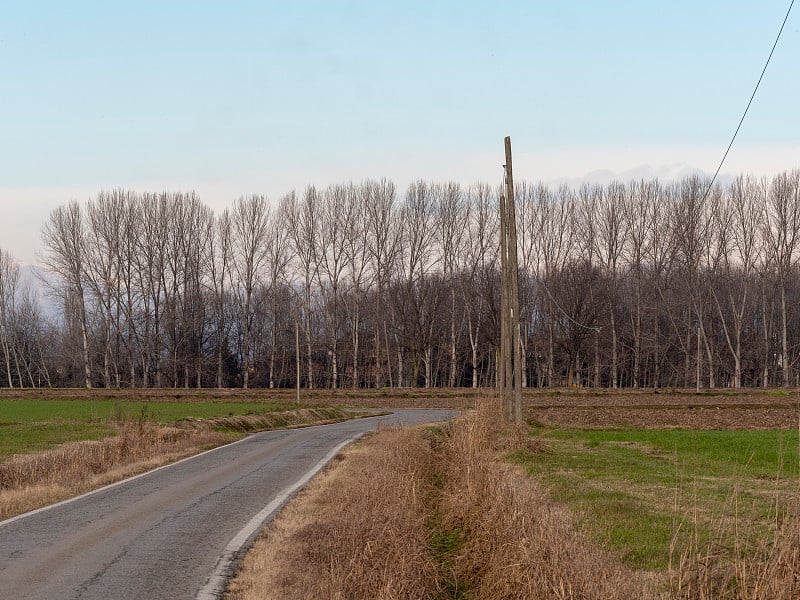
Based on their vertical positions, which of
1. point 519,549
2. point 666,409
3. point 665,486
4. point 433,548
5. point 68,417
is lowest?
point 666,409

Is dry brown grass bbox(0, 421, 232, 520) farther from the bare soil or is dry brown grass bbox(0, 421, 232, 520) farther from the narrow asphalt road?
the bare soil

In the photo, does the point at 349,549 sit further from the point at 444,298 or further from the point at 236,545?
the point at 444,298

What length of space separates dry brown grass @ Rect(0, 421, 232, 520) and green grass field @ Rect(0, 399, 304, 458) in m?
1.06

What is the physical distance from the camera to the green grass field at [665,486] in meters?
8.62

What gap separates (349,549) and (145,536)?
3.06 metres

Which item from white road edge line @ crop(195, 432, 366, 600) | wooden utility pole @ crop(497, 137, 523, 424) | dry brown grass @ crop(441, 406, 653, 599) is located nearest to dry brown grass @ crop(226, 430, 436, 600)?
white road edge line @ crop(195, 432, 366, 600)

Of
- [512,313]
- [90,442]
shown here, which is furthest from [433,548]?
Result: [512,313]

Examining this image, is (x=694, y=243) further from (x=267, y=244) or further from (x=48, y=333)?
(x=48, y=333)

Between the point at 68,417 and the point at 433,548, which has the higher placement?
the point at 433,548

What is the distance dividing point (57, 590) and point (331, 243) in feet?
238

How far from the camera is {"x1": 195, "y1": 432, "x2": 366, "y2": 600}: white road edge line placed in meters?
7.77

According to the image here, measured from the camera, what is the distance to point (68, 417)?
40.4m

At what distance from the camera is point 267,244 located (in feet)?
269

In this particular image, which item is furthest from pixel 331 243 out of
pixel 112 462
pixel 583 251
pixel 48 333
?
pixel 112 462
